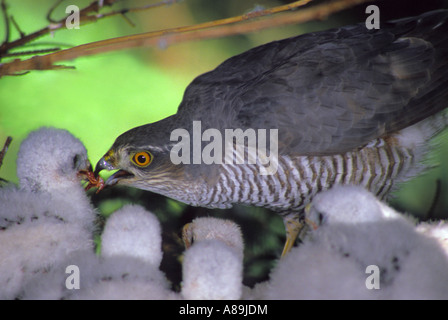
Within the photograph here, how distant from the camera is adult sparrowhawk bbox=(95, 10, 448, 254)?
1272mm

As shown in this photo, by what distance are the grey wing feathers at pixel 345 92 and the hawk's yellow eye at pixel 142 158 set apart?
0.61ft

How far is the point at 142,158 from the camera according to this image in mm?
1334

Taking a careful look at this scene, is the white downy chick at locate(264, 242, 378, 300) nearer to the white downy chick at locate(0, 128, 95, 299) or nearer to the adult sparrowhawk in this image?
the adult sparrowhawk

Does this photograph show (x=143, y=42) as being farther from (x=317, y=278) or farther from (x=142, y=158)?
(x=317, y=278)

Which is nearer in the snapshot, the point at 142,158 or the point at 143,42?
the point at 143,42

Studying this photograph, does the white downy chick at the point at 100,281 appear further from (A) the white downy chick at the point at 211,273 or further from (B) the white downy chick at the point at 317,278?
(B) the white downy chick at the point at 317,278

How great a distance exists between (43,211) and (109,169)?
229 mm

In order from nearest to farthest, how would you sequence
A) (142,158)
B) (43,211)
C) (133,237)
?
(133,237)
(43,211)
(142,158)

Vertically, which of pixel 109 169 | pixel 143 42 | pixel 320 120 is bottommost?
pixel 109 169

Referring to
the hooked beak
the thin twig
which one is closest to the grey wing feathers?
the thin twig

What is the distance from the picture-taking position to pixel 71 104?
1.78 metres

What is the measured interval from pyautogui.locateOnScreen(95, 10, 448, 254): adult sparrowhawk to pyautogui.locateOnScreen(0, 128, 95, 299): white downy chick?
111mm

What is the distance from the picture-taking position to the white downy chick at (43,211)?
113cm

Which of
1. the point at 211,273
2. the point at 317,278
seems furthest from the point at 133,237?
the point at 317,278
